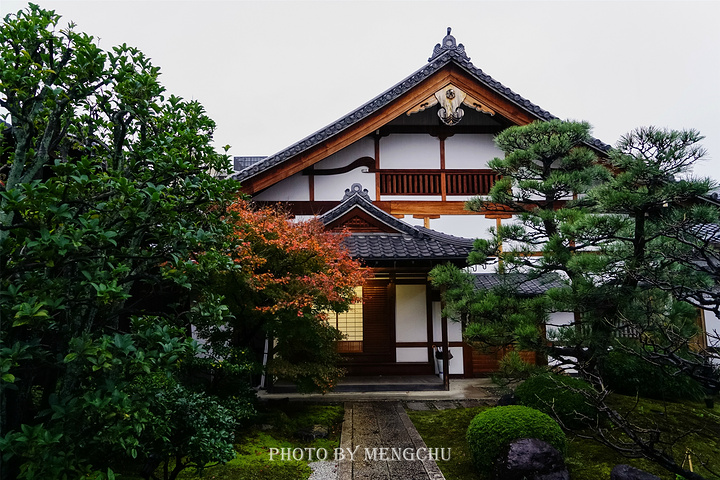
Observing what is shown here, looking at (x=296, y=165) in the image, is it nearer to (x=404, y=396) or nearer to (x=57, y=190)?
(x=404, y=396)

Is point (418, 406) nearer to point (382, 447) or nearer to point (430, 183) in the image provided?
point (382, 447)

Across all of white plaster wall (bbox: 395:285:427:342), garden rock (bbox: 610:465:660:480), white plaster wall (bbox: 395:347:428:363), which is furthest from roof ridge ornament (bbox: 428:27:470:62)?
garden rock (bbox: 610:465:660:480)

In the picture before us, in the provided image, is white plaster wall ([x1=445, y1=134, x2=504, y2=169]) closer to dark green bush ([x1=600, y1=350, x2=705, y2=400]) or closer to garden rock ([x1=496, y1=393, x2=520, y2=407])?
dark green bush ([x1=600, y1=350, x2=705, y2=400])

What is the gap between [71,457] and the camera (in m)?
2.72

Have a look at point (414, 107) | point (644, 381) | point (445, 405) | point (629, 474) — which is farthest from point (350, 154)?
point (629, 474)

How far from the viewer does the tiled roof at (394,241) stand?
9.49 metres

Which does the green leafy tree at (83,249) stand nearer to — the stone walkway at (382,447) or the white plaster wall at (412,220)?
the stone walkway at (382,447)

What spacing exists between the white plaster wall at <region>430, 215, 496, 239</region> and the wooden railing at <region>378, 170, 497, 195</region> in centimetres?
71

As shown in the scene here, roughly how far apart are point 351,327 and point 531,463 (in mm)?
6751

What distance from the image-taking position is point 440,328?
11.4 m

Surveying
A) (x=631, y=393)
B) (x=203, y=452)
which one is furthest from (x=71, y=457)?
(x=631, y=393)

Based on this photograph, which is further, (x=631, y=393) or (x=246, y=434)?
(x=631, y=393)

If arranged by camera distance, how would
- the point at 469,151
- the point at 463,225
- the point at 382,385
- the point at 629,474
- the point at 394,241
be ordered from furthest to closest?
1. the point at 469,151
2. the point at 463,225
3. the point at 394,241
4. the point at 382,385
5. the point at 629,474

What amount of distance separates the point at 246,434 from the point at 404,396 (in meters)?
4.01
